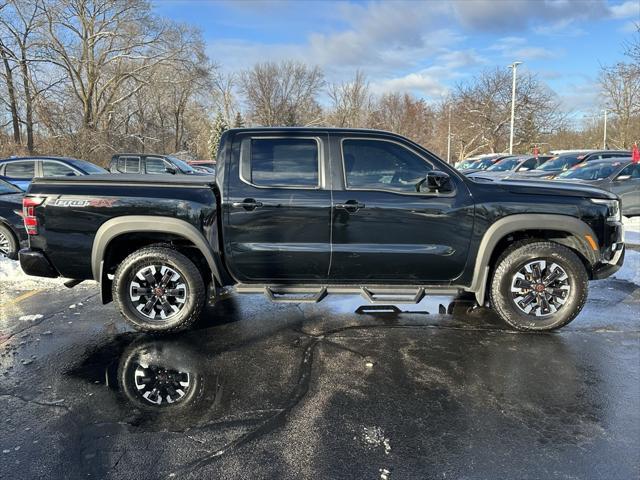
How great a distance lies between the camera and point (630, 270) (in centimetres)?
704

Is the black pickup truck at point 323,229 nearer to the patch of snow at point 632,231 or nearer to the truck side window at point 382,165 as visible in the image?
the truck side window at point 382,165

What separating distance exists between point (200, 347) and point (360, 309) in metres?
1.90

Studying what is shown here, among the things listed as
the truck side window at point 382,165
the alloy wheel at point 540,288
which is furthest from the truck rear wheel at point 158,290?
the alloy wheel at point 540,288

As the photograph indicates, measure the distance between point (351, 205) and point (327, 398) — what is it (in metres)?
1.79

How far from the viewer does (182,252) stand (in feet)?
15.3

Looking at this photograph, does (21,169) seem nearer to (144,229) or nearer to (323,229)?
(144,229)

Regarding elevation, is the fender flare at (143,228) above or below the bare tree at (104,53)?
below

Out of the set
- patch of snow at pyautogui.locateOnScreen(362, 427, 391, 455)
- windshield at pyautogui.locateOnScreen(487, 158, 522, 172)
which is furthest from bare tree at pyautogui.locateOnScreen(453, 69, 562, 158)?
patch of snow at pyautogui.locateOnScreen(362, 427, 391, 455)

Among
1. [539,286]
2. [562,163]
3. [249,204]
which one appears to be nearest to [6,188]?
[249,204]

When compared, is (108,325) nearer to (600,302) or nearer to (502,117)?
(600,302)

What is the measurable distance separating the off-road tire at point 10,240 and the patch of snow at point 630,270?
9.51 meters

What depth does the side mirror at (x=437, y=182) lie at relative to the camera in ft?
14.0

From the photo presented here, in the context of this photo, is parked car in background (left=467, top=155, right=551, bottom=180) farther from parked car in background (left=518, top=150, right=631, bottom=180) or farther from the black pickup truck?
the black pickup truck

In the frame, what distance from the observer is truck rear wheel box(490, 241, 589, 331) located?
4465 mm
